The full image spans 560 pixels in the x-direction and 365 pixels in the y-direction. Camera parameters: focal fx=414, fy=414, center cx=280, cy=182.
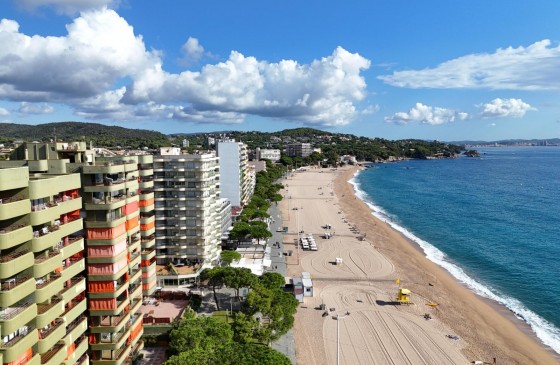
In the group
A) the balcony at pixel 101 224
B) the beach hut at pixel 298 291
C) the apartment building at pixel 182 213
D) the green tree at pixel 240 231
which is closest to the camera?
the balcony at pixel 101 224

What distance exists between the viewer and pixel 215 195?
70188mm

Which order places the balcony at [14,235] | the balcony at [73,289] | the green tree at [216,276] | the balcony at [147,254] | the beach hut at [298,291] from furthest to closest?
the beach hut at [298,291] < the green tree at [216,276] < the balcony at [147,254] < the balcony at [73,289] < the balcony at [14,235]

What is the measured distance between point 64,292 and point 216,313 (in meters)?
27.1

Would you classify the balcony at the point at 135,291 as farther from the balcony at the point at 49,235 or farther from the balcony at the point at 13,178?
the balcony at the point at 13,178

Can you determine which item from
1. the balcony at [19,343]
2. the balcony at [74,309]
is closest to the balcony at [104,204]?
the balcony at [74,309]

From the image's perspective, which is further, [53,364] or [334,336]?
[334,336]

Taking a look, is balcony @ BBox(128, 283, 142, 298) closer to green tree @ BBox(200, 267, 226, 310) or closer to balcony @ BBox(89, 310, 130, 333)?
balcony @ BBox(89, 310, 130, 333)

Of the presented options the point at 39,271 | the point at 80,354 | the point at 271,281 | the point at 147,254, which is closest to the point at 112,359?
the point at 80,354

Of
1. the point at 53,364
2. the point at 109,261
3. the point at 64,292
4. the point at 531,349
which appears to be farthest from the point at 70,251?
the point at 531,349

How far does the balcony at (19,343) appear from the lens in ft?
66.9

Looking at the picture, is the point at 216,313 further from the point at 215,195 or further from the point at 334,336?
the point at 215,195

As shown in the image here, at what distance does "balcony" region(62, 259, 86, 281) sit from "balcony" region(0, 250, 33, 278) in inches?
186

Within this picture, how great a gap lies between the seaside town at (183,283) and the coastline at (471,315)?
0.32m

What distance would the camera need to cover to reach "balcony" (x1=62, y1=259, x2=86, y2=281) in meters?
27.1
